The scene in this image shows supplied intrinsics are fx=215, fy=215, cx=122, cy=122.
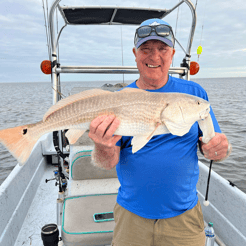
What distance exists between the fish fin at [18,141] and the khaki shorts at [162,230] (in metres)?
1.07

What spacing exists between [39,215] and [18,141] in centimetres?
307

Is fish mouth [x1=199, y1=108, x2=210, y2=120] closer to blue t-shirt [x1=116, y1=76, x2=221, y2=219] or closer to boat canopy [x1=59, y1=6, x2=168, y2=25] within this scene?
blue t-shirt [x1=116, y1=76, x2=221, y2=219]

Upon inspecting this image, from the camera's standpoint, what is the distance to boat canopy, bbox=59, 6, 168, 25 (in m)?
3.71

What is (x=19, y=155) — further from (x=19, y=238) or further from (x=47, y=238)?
(x=19, y=238)

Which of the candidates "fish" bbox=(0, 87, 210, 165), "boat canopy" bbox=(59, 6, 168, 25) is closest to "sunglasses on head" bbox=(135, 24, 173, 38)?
"fish" bbox=(0, 87, 210, 165)

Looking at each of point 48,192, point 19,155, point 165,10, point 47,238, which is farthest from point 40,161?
point 165,10

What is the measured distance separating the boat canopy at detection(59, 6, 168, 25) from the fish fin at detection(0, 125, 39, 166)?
2.69m

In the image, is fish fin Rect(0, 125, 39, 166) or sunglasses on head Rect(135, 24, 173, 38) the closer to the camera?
fish fin Rect(0, 125, 39, 166)

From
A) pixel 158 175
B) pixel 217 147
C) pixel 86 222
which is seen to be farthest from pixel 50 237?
pixel 217 147

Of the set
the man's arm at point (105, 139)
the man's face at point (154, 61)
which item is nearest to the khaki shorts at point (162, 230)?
the man's arm at point (105, 139)

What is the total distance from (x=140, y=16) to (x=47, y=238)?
3953 mm

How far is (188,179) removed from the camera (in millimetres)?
2006

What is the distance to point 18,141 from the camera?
172 cm

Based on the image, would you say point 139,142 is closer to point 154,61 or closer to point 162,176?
point 162,176
